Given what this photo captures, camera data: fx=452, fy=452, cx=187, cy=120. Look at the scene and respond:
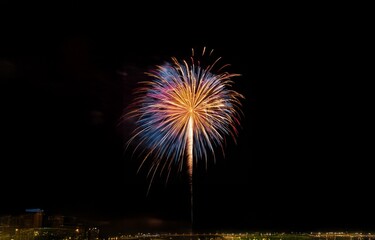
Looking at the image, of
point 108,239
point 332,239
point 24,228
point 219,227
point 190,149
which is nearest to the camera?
point 190,149

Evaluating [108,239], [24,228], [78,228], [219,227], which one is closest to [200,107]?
[24,228]

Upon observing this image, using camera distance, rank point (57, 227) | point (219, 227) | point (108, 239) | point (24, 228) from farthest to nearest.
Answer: point (219, 227)
point (108, 239)
point (57, 227)
point (24, 228)

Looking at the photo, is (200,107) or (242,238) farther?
(242,238)

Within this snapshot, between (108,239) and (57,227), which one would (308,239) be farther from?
(57,227)

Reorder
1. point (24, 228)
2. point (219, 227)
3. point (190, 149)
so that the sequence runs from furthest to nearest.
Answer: point (219, 227)
point (24, 228)
point (190, 149)

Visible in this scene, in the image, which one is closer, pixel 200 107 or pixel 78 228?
pixel 200 107

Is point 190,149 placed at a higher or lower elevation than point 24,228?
higher

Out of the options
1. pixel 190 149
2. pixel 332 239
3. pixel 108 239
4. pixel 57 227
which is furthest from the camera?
pixel 332 239

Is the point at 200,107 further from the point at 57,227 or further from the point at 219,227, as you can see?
the point at 219,227

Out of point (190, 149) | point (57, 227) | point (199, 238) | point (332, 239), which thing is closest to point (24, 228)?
point (57, 227)

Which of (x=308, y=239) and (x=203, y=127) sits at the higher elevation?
(x=203, y=127)

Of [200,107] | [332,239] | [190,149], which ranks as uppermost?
[200,107]
